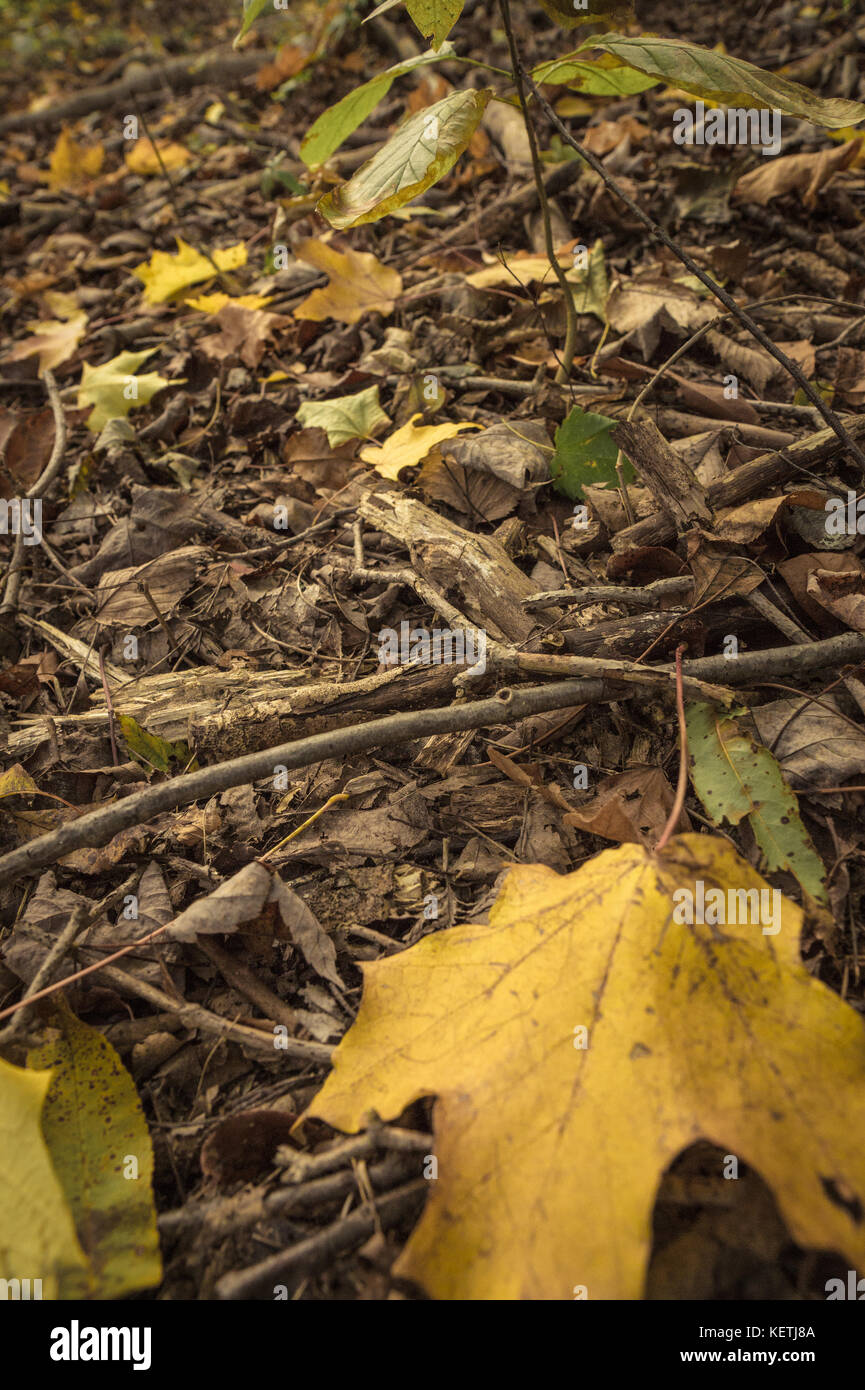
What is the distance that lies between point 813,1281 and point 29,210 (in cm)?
601

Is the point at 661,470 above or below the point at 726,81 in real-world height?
below

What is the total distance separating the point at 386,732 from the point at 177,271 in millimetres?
2979

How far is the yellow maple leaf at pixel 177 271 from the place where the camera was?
136 inches

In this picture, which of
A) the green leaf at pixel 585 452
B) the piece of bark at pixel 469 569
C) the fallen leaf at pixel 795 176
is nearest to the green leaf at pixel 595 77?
the green leaf at pixel 585 452

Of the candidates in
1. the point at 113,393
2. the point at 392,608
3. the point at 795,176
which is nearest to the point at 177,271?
the point at 113,393

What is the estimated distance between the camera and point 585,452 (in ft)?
6.83

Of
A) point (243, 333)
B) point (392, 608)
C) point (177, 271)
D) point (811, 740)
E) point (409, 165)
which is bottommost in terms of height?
point (811, 740)

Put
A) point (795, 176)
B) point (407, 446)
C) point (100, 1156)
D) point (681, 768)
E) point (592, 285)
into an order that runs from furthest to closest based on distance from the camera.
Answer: point (795, 176), point (592, 285), point (407, 446), point (681, 768), point (100, 1156)

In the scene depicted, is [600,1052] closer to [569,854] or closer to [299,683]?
[569,854]

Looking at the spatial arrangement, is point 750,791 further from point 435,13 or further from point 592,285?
point 592,285

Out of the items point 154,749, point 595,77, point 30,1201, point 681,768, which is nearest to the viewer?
point 30,1201

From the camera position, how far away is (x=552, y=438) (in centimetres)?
230

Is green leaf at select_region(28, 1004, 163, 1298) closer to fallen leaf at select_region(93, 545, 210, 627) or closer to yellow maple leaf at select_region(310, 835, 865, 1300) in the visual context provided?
yellow maple leaf at select_region(310, 835, 865, 1300)

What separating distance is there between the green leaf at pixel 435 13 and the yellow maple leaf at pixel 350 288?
1380 millimetres
